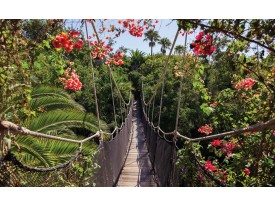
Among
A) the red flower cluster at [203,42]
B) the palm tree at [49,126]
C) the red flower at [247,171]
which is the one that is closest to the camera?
the red flower cluster at [203,42]

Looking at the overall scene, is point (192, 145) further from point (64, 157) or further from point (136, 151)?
point (136, 151)

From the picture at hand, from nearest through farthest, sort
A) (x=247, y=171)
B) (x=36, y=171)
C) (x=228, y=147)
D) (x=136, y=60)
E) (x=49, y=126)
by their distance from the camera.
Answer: (x=36, y=171), (x=247, y=171), (x=228, y=147), (x=49, y=126), (x=136, y=60)

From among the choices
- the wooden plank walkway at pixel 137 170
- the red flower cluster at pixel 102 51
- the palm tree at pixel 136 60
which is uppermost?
the red flower cluster at pixel 102 51

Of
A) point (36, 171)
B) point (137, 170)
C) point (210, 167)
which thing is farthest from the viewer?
point (137, 170)

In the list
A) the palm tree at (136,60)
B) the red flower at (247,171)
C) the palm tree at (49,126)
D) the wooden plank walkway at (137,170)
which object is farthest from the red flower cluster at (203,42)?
the palm tree at (136,60)

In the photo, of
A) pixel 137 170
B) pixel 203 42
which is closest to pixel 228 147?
pixel 203 42

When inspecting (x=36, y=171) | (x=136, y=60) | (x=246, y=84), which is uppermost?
(x=246, y=84)

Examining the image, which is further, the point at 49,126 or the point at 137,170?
the point at 137,170

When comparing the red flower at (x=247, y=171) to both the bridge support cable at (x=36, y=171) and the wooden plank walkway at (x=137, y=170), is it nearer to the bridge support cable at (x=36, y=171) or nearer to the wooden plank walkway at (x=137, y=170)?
the bridge support cable at (x=36, y=171)

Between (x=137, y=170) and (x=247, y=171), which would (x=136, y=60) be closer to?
(x=137, y=170)

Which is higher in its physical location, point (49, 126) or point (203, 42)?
point (203, 42)

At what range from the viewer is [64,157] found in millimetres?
3047
